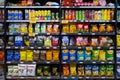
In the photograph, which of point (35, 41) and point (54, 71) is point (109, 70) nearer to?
point (54, 71)

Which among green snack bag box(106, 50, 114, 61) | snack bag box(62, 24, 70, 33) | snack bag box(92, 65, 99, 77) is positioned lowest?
snack bag box(92, 65, 99, 77)

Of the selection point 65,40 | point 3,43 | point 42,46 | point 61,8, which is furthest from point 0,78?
point 61,8

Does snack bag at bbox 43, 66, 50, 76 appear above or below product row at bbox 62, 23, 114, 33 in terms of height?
below

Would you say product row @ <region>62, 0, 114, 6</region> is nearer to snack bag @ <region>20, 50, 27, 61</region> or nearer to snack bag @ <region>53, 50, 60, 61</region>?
snack bag @ <region>53, 50, 60, 61</region>

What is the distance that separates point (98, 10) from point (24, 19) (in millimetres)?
1738

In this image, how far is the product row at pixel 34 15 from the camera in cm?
659


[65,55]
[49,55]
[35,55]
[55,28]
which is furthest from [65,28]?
[35,55]

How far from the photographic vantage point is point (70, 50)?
21.9 feet

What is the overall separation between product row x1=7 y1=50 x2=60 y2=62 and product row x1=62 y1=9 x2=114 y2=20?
0.87 metres

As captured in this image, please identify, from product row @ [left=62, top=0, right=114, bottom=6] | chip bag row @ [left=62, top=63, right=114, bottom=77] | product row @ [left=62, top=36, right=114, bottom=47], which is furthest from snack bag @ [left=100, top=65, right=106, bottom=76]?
product row @ [left=62, top=0, right=114, bottom=6]

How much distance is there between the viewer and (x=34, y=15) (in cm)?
659

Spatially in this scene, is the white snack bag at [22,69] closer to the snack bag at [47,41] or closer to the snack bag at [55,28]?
the snack bag at [47,41]

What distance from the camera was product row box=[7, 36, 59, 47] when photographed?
6656 mm

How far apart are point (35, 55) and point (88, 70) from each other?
1.29 m
